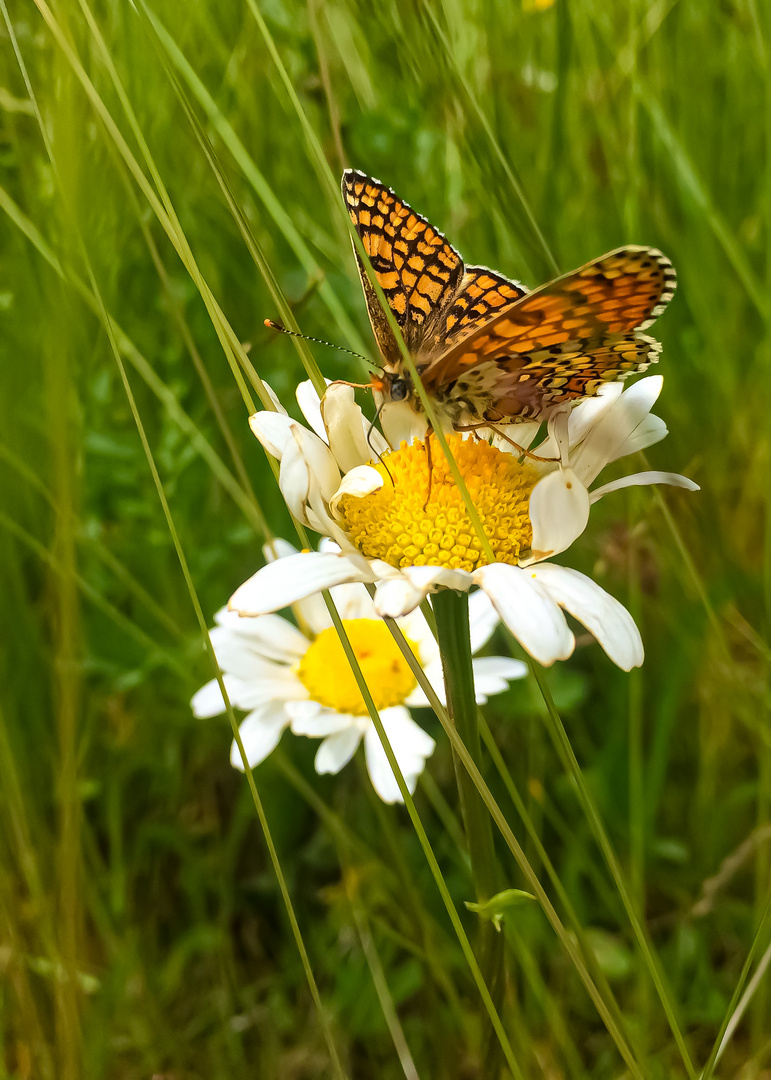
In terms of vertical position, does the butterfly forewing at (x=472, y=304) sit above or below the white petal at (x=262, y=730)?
above

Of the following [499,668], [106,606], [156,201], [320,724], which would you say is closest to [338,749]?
[320,724]

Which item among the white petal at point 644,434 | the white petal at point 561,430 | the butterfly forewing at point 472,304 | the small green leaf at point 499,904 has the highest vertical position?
the butterfly forewing at point 472,304

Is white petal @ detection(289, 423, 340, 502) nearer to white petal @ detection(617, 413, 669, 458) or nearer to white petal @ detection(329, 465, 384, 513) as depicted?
white petal @ detection(329, 465, 384, 513)

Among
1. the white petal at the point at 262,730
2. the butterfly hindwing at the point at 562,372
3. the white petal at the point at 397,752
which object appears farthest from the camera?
the white petal at the point at 262,730

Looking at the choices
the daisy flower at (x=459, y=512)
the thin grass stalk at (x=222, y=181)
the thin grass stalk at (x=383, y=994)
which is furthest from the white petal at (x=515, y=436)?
the thin grass stalk at (x=383, y=994)

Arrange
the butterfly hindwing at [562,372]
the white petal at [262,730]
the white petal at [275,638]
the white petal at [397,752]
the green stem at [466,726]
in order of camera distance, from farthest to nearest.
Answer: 1. the white petal at [275,638]
2. the white petal at [262,730]
3. the white petal at [397,752]
4. the butterfly hindwing at [562,372]
5. the green stem at [466,726]

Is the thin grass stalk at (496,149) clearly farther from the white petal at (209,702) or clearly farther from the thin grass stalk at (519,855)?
the white petal at (209,702)

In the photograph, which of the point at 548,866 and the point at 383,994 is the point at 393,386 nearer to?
the point at 548,866

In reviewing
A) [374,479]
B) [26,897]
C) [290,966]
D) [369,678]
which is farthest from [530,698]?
[26,897]
